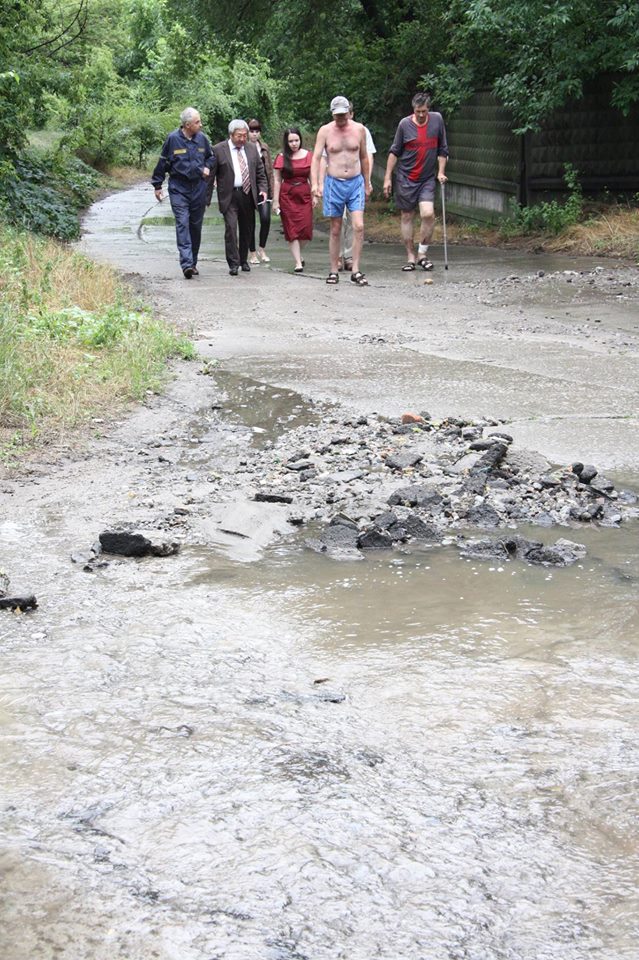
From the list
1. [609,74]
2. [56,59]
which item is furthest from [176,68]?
[609,74]

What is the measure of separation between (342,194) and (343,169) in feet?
0.87

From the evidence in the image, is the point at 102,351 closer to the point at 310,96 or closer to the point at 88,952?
the point at 88,952

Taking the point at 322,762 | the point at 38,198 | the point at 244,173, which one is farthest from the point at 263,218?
the point at 322,762

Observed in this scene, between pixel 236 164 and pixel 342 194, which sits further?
pixel 236 164

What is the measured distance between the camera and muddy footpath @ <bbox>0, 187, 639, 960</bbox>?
2.62 meters

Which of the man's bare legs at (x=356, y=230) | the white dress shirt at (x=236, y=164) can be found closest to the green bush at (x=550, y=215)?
the man's bare legs at (x=356, y=230)

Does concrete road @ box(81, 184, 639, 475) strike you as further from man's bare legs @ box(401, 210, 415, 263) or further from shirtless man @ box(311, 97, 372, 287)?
shirtless man @ box(311, 97, 372, 287)

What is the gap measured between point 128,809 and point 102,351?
20.2 ft

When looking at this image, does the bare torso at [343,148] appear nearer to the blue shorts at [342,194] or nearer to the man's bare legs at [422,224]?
the blue shorts at [342,194]

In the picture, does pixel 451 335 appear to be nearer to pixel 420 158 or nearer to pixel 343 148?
pixel 343 148

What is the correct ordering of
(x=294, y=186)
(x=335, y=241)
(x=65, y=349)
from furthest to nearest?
(x=294, y=186) → (x=335, y=241) → (x=65, y=349)

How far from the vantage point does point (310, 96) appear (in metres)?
23.4

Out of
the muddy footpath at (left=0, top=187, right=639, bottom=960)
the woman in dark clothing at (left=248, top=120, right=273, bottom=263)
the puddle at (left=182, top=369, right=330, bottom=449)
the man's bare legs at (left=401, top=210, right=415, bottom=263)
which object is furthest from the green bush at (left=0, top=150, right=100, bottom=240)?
the muddy footpath at (left=0, top=187, right=639, bottom=960)

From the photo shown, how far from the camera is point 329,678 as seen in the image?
382 cm
